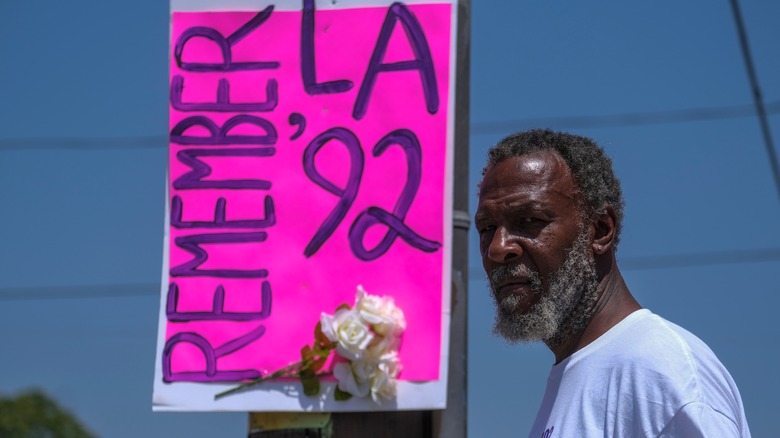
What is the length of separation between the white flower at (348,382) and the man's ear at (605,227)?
22.2 inches

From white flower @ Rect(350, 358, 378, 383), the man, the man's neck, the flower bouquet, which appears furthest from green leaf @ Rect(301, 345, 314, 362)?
the man's neck

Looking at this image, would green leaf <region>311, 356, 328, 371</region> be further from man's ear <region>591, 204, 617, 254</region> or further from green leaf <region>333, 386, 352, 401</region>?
man's ear <region>591, 204, 617, 254</region>

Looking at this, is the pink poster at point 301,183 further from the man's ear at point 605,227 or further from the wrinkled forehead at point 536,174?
the man's ear at point 605,227

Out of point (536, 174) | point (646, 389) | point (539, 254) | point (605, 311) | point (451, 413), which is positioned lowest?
point (451, 413)

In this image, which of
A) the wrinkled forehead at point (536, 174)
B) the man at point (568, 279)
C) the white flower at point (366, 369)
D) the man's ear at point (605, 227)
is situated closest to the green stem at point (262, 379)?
the white flower at point (366, 369)

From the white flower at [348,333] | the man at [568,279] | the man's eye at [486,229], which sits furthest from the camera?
the white flower at [348,333]

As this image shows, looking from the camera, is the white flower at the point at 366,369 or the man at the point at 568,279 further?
the white flower at the point at 366,369

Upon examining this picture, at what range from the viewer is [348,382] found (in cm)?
241

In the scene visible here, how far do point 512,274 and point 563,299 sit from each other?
0.11 m

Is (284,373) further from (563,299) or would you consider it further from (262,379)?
(563,299)

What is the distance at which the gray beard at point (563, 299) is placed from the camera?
83.7 inches

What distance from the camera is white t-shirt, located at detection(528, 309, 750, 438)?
175 cm

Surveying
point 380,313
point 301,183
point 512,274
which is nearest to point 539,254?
point 512,274

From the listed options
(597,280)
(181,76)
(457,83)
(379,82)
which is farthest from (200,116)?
(597,280)
